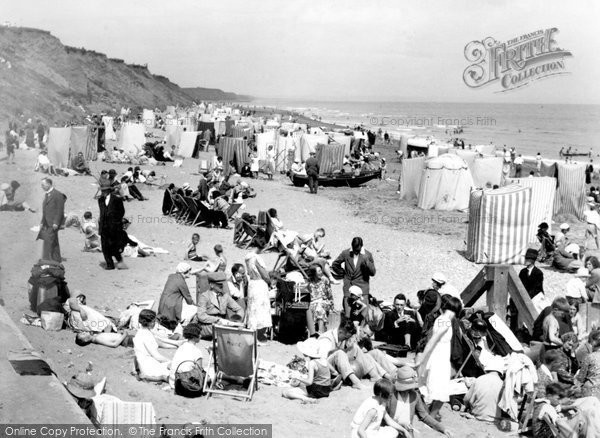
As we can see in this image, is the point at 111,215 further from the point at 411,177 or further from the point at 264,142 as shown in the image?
the point at 264,142

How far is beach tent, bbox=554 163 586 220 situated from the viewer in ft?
63.1

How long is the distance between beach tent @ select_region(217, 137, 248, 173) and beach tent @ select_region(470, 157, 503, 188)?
7864 mm

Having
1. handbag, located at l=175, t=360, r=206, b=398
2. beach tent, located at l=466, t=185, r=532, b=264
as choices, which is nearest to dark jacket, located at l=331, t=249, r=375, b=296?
handbag, located at l=175, t=360, r=206, b=398

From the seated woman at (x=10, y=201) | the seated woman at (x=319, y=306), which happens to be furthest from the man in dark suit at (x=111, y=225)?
the seated woman at (x=10, y=201)

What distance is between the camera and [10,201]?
14844 mm

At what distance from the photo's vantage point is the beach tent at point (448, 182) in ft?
64.1

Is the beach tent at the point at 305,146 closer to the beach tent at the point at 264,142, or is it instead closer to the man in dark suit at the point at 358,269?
the beach tent at the point at 264,142

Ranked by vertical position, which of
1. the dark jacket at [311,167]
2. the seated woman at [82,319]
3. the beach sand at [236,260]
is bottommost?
the beach sand at [236,260]

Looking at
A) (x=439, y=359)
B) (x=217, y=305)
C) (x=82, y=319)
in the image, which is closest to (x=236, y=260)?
(x=217, y=305)

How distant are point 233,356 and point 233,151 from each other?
18320 mm

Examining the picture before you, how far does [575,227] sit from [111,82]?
83.7m

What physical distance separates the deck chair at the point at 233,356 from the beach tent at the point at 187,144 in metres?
22.5

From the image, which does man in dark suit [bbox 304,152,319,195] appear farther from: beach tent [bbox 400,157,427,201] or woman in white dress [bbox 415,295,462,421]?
woman in white dress [bbox 415,295,462,421]

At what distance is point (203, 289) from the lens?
9.23m
